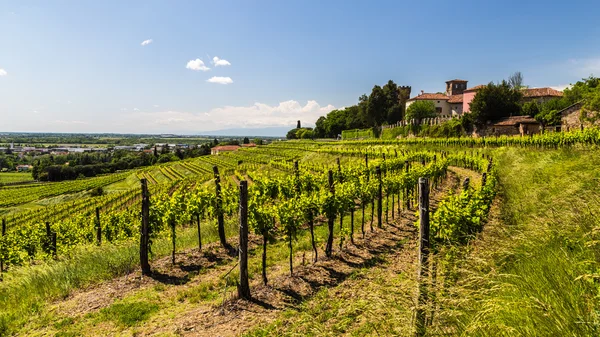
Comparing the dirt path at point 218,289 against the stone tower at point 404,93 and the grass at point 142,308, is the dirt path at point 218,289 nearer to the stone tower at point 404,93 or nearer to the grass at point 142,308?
the grass at point 142,308

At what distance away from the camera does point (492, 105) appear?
4425cm

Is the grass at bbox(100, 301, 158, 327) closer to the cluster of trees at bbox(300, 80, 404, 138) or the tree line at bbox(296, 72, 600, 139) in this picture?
the tree line at bbox(296, 72, 600, 139)

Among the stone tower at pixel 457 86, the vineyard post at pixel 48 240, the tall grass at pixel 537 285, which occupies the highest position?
the stone tower at pixel 457 86

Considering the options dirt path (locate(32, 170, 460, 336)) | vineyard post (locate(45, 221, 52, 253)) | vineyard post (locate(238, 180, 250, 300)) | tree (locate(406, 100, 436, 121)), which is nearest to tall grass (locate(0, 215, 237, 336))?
dirt path (locate(32, 170, 460, 336))

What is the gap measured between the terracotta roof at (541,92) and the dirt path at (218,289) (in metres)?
67.3

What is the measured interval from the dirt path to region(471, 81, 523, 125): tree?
40903mm

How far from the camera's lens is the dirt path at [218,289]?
6.51 metres

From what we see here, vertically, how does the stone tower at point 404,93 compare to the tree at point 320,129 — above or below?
above

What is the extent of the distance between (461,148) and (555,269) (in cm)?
3624

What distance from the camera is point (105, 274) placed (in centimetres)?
930

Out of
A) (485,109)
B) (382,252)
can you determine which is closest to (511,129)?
(485,109)

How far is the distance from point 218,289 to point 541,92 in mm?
75932

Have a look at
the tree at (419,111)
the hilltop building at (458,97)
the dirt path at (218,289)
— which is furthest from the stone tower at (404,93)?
the dirt path at (218,289)

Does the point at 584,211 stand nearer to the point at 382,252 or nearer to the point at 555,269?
the point at 555,269
